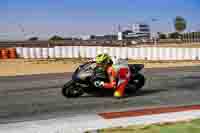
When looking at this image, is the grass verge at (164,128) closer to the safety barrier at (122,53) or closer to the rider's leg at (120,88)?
the rider's leg at (120,88)

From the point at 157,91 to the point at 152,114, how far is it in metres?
4.10

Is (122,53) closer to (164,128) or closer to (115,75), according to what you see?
(115,75)

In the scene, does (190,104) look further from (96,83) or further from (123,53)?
(123,53)

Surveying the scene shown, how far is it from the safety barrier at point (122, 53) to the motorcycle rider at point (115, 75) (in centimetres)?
1932

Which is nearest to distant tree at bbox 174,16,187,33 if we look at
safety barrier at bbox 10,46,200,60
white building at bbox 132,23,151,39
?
white building at bbox 132,23,151,39

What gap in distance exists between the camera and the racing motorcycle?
34.0 ft

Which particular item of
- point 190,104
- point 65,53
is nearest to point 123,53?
point 65,53

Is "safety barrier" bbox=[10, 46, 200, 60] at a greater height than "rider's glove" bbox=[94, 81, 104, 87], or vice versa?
"safety barrier" bbox=[10, 46, 200, 60]

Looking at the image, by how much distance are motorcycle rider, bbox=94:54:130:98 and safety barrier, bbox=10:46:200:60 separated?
19.3m

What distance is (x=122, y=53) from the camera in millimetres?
31422

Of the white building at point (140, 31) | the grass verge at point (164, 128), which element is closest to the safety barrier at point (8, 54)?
the grass verge at point (164, 128)

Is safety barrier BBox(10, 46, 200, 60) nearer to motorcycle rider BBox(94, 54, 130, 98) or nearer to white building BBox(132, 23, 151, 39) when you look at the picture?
motorcycle rider BBox(94, 54, 130, 98)

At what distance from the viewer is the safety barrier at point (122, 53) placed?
29078mm

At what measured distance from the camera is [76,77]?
34.2ft
